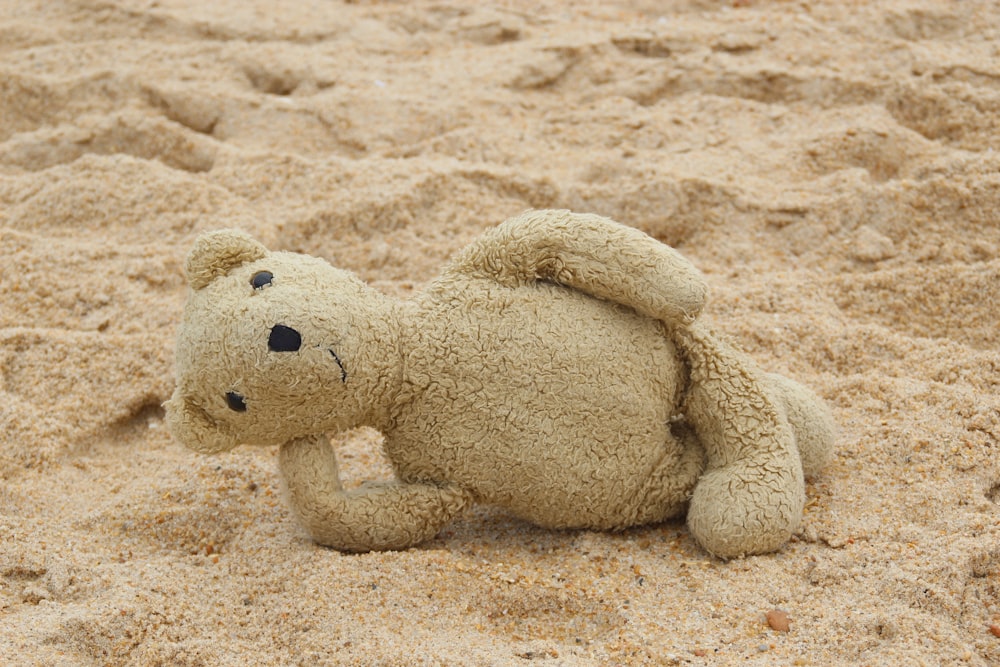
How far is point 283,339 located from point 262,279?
0.45 ft

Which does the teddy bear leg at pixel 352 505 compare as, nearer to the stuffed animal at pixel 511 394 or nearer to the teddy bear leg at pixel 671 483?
the stuffed animal at pixel 511 394

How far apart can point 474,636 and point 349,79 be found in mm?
2524

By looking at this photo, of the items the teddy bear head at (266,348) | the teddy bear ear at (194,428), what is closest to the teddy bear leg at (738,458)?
the teddy bear head at (266,348)

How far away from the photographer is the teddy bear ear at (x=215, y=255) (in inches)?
78.2

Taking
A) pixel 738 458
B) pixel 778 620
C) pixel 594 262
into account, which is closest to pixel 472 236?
pixel 594 262

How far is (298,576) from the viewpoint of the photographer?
1.99 meters

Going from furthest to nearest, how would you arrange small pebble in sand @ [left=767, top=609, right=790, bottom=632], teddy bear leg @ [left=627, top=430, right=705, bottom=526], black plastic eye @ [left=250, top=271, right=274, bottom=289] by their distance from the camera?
teddy bear leg @ [left=627, top=430, right=705, bottom=526]
black plastic eye @ [left=250, top=271, right=274, bottom=289]
small pebble in sand @ [left=767, top=609, right=790, bottom=632]

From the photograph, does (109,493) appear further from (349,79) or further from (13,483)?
(349,79)

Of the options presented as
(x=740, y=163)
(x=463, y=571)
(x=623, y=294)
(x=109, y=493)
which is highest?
(x=623, y=294)

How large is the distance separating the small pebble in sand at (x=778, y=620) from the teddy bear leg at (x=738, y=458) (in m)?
0.17

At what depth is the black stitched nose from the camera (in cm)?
186

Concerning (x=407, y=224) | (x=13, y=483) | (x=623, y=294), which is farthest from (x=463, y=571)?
(x=407, y=224)

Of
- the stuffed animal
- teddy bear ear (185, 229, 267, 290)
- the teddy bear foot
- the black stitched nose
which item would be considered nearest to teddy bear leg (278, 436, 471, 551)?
the stuffed animal

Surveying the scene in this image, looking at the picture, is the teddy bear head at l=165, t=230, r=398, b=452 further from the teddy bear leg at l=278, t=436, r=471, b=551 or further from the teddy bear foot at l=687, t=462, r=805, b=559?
the teddy bear foot at l=687, t=462, r=805, b=559
